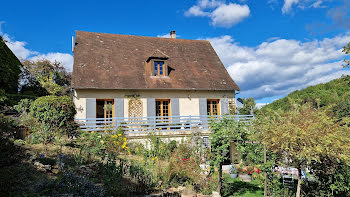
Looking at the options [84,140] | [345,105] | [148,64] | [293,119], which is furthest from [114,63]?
[345,105]

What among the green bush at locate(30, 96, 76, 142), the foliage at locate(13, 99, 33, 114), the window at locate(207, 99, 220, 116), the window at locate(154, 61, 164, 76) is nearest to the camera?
the green bush at locate(30, 96, 76, 142)

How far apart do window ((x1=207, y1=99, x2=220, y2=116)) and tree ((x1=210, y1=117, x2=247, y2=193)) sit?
9470 millimetres

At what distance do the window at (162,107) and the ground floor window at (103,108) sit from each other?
2.82 m

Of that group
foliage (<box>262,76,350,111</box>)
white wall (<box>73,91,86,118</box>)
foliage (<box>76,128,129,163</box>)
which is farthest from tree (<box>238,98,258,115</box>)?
white wall (<box>73,91,86,118</box>)

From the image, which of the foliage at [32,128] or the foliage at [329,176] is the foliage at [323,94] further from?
the foliage at [32,128]

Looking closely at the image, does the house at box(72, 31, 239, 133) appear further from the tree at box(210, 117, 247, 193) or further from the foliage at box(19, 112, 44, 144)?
the tree at box(210, 117, 247, 193)

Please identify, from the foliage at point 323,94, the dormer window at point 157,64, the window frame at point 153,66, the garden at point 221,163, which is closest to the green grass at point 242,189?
the garden at point 221,163

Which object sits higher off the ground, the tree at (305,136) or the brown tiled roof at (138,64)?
the brown tiled roof at (138,64)

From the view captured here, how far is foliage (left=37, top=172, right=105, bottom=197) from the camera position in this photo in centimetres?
432

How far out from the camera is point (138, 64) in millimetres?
15469

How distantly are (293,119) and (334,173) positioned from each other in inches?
76.2

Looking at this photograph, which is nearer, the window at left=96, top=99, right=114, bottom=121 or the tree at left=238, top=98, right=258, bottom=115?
the window at left=96, top=99, right=114, bottom=121

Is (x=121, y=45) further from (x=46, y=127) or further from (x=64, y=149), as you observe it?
(x=64, y=149)

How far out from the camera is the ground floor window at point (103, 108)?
44.5 ft
